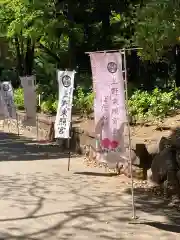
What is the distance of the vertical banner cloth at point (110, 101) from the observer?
276 inches

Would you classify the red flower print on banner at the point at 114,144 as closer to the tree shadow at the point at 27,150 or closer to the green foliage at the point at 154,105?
the green foliage at the point at 154,105

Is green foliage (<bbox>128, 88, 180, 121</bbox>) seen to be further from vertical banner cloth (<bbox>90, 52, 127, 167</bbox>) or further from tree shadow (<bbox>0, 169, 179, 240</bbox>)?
vertical banner cloth (<bbox>90, 52, 127, 167</bbox>)

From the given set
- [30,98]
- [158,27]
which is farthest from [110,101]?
[30,98]

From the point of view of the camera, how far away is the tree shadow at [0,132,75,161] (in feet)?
42.4

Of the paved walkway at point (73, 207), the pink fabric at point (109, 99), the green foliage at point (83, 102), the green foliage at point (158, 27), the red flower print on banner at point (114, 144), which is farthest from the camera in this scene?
the green foliage at point (83, 102)

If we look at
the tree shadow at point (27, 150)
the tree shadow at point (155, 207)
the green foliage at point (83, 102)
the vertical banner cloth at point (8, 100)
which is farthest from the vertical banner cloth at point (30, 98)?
the tree shadow at point (155, 207)

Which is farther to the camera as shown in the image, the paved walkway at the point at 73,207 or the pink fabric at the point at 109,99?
the pink fabric at the point at 109,99

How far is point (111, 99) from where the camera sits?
7180 mm

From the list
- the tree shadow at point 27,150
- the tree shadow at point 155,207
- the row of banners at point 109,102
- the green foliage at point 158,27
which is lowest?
the tree shadow at point 155,207

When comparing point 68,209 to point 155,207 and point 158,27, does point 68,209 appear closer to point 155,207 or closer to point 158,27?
point 155,207

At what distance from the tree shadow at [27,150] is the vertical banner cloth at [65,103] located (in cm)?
171

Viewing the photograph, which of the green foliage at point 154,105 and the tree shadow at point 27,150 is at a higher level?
the green foliage at point 154,105

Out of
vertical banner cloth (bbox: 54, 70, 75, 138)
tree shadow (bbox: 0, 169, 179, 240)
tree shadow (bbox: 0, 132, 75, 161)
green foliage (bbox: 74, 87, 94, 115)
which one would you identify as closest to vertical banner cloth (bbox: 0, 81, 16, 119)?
tree shadow (bbox: 0, 132, 75, 161)

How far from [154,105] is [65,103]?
8.29 ft
